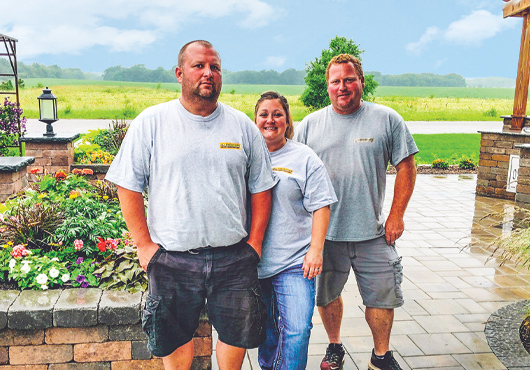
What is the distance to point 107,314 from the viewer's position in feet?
→ 8.77

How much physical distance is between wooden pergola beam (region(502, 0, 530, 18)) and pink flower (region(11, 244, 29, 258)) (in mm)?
7882

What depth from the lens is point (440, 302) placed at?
13.5 feet

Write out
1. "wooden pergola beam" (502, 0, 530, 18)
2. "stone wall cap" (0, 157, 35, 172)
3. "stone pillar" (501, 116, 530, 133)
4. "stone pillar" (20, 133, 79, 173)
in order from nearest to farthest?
"stone wall cap" (0, 157, 35, 172) → "stone pillar" (20, 133, 79, 173) → "wooden pergola beam" (502, 0, 530, 18) → "stone pillar" (501, 116, 530, 133)

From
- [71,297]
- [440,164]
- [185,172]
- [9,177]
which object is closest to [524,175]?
[440,164]

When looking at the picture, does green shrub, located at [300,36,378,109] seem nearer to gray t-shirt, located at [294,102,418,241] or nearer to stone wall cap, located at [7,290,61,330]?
gray t-shirt, located at [294,102,418,241]

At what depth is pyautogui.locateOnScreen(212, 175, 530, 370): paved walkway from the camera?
3.22 meters

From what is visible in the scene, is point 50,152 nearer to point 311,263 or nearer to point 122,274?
point 122,274

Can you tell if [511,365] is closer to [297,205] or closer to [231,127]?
[297,205]

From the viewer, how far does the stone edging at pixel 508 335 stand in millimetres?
3148

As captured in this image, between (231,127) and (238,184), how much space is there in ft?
0.85

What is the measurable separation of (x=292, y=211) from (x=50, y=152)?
531 cm

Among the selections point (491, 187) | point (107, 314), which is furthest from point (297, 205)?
point (491, 187)

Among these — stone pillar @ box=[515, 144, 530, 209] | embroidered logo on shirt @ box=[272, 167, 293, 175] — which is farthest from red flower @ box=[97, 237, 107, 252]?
stone pillar @ box=[515, 144, 530, 209]

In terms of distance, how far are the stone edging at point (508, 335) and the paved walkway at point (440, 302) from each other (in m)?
0.05
